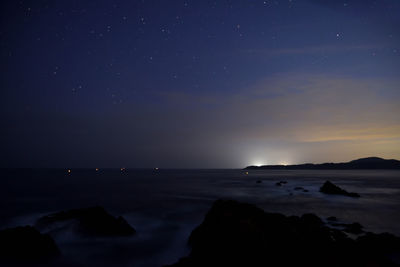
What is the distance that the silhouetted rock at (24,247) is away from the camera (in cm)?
1130

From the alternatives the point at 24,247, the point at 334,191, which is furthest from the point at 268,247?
the point at 334,191

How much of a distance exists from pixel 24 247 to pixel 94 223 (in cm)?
541

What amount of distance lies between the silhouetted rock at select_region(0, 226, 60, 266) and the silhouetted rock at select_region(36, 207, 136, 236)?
389 centimetres

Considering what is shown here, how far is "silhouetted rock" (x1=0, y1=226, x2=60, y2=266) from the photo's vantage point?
1130cm

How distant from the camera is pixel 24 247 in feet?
38.2

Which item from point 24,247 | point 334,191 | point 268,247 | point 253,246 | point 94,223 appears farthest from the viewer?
point 334,191

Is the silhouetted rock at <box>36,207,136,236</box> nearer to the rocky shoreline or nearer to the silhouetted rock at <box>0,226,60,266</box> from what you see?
the rocky shoreline

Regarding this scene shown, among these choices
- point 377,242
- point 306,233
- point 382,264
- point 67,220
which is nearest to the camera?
point 382,264

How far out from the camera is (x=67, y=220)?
62.1 ft

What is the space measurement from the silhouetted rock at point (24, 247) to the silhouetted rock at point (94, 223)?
3.89 meters

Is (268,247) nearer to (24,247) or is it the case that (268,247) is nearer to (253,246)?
(253,246)

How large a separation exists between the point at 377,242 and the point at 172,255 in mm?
10838

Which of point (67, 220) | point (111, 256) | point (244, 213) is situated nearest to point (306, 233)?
point (244, 213)

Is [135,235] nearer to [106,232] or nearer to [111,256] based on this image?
[106,232]
